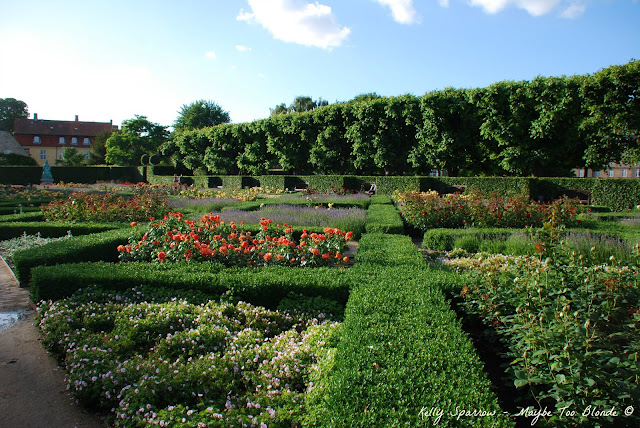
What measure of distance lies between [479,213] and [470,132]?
46.4 feet

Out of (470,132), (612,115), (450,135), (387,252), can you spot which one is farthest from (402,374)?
(470,132)

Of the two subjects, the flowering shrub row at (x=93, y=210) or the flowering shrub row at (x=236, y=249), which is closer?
the flowering shrub row at (x=236, y=249)

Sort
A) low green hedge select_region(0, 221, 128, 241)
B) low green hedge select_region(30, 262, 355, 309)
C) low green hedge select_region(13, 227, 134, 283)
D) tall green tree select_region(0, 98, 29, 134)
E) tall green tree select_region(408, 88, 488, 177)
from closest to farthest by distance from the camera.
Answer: low green hedge select_region(30, 262, 355, 309), low green hedge select_region(13, 227, 134, 283), low green hedge select_region(0, 221, 128, 241), tall green tree select_region(408, 88, 488, 177), tall green tree select_region(0, 98, 29, 134)

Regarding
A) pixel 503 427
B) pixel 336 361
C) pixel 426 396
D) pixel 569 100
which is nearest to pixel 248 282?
pixel 336 361

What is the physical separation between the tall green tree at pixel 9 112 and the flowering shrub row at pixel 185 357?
8020 cm

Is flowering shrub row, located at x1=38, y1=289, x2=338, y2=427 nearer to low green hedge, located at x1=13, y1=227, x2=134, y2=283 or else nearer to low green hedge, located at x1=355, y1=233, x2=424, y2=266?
low green hedge, located at x1=13, y1=227, x2=134, y2=283

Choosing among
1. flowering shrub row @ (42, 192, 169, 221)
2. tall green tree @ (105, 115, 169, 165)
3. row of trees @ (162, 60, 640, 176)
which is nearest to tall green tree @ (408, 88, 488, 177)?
row of trees @ (162, 60, 640, 176)

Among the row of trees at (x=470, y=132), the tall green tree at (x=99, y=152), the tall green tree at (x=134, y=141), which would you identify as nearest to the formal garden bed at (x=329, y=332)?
the row of trees at (x=470, y=132)

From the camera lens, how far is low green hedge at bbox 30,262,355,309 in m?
4.35

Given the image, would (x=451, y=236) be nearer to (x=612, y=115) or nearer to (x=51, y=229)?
(x=51, y=229)

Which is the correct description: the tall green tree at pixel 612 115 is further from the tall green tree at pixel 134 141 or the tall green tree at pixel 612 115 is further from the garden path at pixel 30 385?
the tall green tree at pixel 134 141

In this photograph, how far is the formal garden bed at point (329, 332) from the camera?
2.25m

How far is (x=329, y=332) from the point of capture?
11.2 ft

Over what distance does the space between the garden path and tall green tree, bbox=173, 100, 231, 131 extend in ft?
169
